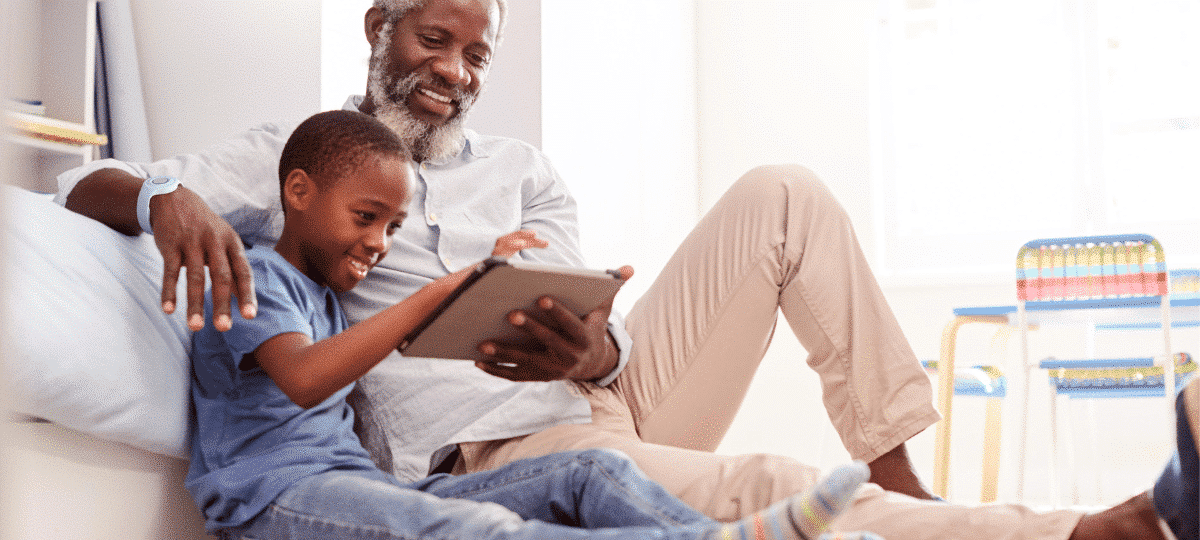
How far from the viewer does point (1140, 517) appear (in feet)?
2.45

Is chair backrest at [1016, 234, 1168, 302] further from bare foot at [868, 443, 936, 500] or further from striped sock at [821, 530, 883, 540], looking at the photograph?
striped sock at [821, 530, 883, 540]

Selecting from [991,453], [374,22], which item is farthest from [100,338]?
[991,453]

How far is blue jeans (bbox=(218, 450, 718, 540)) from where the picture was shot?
0.82 meters

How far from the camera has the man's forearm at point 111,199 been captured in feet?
3.43

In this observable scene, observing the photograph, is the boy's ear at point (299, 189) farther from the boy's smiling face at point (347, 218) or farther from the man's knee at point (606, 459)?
the man's knee at point (606, 459)

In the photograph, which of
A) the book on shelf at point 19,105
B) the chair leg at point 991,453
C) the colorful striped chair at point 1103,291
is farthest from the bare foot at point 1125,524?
the chair leg at point 991,453

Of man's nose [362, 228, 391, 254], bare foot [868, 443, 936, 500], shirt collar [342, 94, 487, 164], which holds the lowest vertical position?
bare foot [868, 443, 936, 500]

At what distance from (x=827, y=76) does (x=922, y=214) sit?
2.49 ft

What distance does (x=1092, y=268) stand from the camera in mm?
2598

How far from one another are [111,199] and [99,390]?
0.29m

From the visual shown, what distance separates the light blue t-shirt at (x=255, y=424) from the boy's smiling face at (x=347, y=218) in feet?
0.20

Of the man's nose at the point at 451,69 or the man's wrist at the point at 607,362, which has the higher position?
the man's nose at the point at 451,69

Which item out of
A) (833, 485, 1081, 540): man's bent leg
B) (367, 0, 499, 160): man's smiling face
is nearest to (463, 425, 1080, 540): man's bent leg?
(833, 485, 1081, 540): man's bent leg

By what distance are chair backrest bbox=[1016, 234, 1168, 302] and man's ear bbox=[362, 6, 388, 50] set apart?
1.84 meters
